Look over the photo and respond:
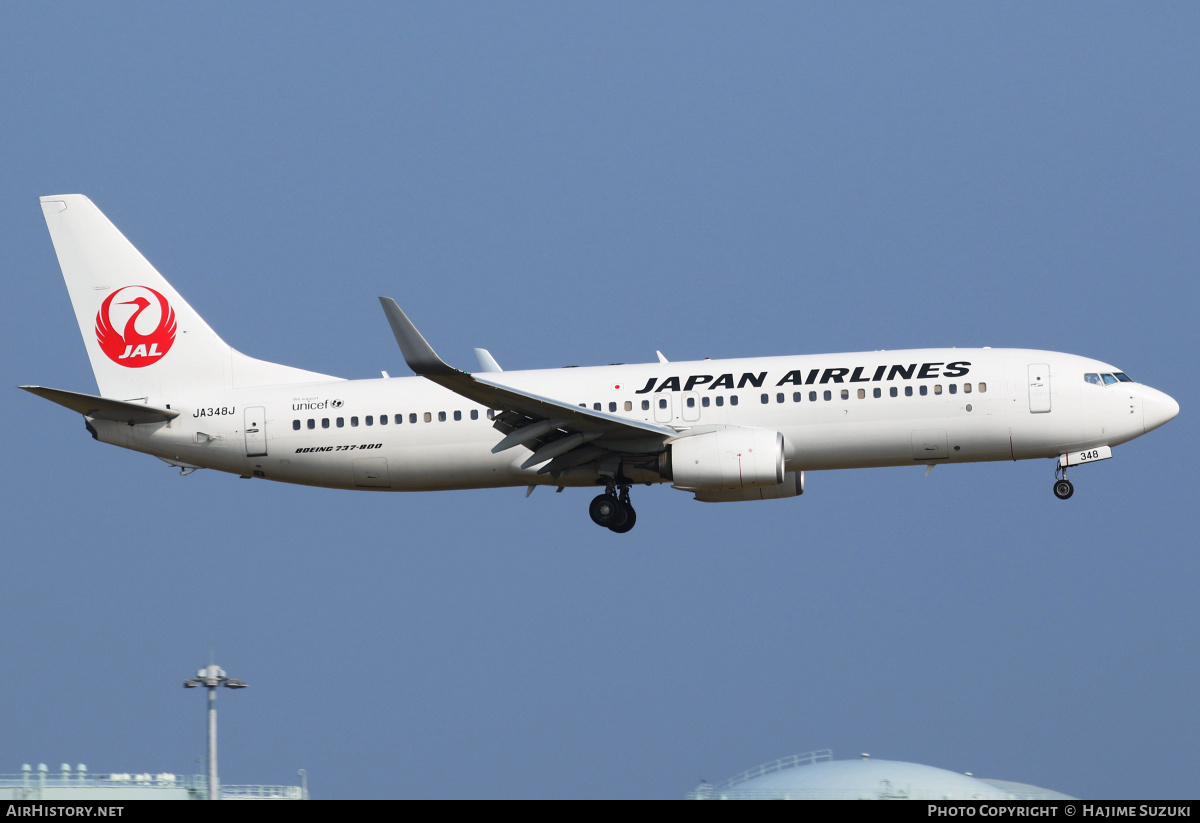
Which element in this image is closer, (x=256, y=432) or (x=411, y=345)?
(x=411, y=345)

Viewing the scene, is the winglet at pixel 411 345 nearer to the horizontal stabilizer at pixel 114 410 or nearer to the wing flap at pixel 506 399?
the wing flap at pixel 506 399

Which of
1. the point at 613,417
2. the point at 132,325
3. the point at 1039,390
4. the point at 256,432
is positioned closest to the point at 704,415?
the point at 613,417

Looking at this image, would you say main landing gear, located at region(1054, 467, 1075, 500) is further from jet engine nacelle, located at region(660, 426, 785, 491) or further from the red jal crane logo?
the red jal crane logo

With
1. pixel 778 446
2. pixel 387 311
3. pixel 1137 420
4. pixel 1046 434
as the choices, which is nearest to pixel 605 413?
pixel 778 446

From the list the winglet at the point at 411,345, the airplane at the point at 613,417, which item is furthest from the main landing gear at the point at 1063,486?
the winglet at the point at 411,345

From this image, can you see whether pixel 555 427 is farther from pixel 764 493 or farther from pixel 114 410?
pixel 114 410

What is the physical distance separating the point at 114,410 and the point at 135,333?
346 cm

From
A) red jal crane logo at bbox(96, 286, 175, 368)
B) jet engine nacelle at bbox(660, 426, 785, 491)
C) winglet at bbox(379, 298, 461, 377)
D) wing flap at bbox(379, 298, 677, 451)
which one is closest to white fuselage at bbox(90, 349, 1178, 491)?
jet engine nacelle at bbox(660, 426, 785, 491)

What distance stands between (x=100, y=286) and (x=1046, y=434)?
1086 inches

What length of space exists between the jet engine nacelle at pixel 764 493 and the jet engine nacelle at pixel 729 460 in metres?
2.75

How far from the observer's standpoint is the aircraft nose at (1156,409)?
128 feet

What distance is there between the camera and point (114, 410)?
41.3 m
